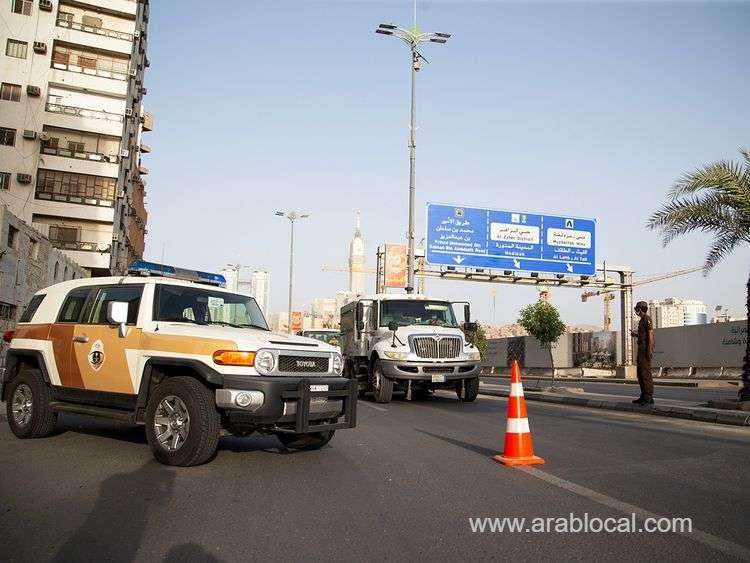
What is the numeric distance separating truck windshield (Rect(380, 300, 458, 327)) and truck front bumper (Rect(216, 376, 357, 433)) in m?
8.80

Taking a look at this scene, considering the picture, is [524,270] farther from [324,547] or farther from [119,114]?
[119,114]

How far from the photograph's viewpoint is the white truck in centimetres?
1455

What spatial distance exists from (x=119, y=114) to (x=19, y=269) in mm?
31958

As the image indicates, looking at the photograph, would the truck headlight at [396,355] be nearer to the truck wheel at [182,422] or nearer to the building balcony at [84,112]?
the truck wheel at [182,422]

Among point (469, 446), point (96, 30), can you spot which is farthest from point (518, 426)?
point (96, 30)

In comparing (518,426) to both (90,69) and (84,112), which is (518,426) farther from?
(90,69)

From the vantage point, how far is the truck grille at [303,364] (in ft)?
21.4

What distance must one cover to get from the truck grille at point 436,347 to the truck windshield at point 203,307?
270 inches

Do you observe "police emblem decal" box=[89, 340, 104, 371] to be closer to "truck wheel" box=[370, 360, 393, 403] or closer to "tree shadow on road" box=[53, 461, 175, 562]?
"tree shadow on road" box=[53, 461, 175, 562]

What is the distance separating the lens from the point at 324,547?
12.8 feet

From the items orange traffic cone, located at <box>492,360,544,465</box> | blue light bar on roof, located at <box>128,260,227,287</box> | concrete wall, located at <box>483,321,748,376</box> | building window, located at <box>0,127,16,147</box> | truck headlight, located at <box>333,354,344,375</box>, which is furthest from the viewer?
building window, located at <box>0,127,16,147</box>

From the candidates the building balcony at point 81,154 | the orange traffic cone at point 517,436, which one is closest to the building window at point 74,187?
the building balcony at point 81,154

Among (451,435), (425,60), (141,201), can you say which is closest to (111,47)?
(141,201)

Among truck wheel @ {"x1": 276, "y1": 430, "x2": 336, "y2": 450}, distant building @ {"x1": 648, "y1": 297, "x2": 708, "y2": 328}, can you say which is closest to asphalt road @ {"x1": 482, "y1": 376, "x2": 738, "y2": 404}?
truck wheel @ {"x1": 276, "y1": 430, "x2": 336, "y2": 450}
